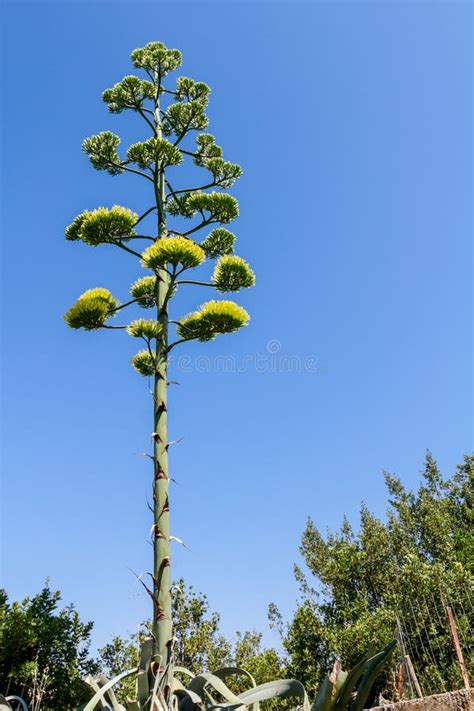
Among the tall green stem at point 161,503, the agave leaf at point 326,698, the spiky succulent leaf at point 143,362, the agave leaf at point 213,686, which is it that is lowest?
the agave leaf at point 326,698

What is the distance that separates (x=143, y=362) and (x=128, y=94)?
238 centimetres

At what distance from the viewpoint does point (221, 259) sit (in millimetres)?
3744

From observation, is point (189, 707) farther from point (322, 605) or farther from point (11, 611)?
point (322, 605)

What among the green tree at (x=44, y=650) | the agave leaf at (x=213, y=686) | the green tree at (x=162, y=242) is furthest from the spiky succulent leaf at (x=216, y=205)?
the green tree at (x=44, y=650)

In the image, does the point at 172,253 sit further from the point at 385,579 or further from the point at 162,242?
the point at 385,579

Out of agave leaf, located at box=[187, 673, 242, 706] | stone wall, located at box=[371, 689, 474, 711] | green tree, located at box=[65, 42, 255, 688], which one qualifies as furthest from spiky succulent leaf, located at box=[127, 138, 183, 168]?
stone wall, located at box=[371, 689, 474, 711]

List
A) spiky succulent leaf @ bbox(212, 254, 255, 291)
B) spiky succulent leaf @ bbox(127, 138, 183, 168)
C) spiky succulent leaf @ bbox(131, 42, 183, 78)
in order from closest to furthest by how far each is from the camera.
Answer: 1. spiky succulent leaf @ bbox(212, 254, 255, 291)
2. spiky succulent leaf @ bbox(127, 138, 183, 168)
3. spiky succulent leaf @ bbox(131, 42, 183, 78)

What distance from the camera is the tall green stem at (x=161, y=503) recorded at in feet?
8.18

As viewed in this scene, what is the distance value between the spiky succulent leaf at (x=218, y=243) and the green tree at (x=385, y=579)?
14.2ft

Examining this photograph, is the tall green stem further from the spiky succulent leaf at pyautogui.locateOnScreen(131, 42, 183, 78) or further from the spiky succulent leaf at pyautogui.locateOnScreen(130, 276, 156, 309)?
the spiky succulent leaf at pyautogui.locateOnScreen(131, 42, 183, 78)

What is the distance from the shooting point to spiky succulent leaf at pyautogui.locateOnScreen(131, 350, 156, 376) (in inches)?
164

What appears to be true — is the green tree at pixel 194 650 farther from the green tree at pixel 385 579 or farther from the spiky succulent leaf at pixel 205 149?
the spiky succulent leaf at pixel 205 149

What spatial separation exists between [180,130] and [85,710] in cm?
429

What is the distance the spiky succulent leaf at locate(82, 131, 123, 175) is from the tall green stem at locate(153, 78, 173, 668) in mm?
1312
